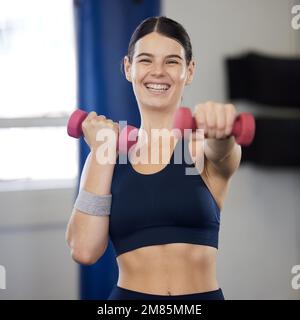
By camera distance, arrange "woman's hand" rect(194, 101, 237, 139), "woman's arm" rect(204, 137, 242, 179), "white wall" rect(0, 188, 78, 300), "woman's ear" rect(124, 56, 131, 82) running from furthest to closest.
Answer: "white wall" rect(0, 188, 78, 300)
"woman's ear" rect(124, 56, 131, 82)
"woman's arm" rect(204, 137, 242, 179)
"woman's hand" rect(194, 101, 237, 139)

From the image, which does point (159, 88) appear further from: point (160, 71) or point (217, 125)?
point (217, 125)

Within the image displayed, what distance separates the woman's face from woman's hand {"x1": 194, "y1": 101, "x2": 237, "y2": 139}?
27cm

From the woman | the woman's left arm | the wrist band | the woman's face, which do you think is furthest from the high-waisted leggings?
the woman's face

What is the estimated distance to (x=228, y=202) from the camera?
1.12 metres

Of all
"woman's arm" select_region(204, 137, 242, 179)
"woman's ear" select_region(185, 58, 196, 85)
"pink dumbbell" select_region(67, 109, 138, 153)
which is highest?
"woman's ear" select_region(185, 58, 196, 85)

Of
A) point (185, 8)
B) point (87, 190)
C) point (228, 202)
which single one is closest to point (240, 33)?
point (185, 8)

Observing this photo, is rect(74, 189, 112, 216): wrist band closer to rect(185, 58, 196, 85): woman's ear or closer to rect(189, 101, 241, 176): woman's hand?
rect(189, 101, 241, 176): woman's hand

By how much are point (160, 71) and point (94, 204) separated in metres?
0.31

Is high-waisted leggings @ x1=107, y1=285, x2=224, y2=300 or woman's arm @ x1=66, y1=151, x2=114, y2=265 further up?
woman's arm @ x1=66, y1=151, x2=114, y2=265

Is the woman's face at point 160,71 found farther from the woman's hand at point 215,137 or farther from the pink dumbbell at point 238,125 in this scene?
the pink dumbbell at point 238,125

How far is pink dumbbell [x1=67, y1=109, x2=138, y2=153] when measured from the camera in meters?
1.01

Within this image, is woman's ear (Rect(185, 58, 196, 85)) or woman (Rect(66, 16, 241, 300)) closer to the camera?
woman (Rect(66, 16, 241, 300))

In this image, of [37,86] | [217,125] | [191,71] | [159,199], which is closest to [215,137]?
[217,125]

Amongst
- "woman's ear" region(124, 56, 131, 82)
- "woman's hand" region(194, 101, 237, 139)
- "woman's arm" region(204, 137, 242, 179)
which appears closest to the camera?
"woman's hand" region(194, 101, 237, 139)
